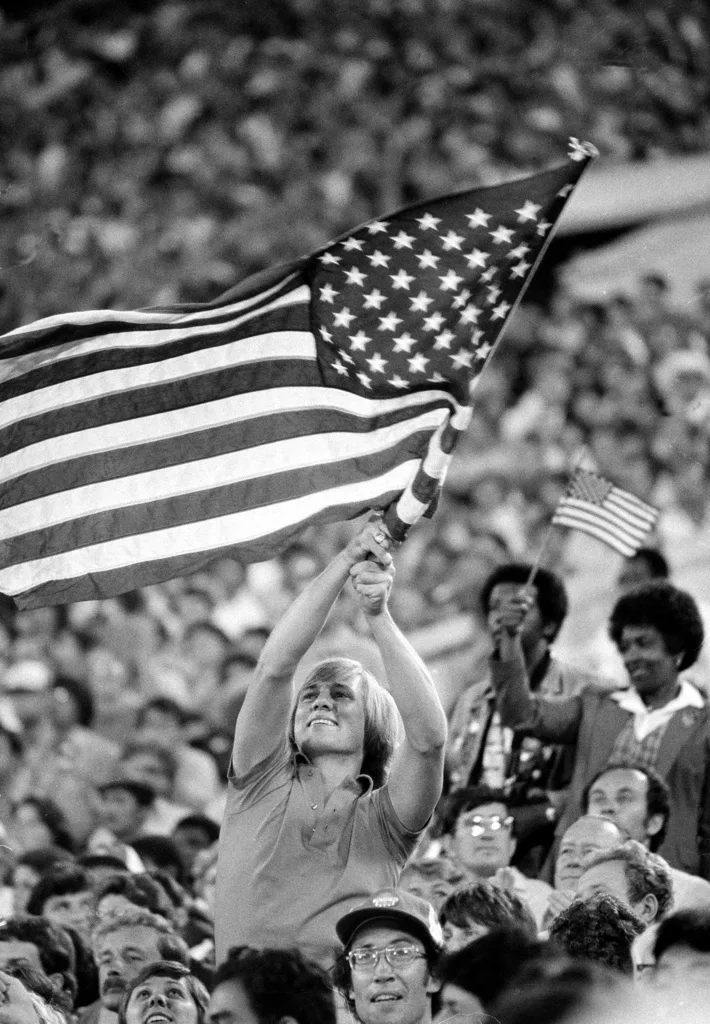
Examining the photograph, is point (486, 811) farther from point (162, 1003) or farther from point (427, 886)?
point (162, 1003)

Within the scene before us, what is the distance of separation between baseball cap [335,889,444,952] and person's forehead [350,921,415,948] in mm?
10

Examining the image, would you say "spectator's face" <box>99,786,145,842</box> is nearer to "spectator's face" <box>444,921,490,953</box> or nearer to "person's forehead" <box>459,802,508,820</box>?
"person's forehead" <box>459,802,508,820</box>

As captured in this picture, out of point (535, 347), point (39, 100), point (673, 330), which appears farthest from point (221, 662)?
point (39, 100)

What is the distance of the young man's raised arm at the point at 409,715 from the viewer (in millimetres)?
4195

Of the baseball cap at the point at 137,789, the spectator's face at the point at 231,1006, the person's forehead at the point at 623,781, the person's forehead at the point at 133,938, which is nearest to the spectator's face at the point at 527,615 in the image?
the person's forehead at the point at 623,781

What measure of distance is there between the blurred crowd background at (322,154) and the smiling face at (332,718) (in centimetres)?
610

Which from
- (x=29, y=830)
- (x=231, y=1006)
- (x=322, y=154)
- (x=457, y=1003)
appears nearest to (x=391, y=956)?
(x=457, y=1003)

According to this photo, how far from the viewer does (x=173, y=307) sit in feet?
17.6

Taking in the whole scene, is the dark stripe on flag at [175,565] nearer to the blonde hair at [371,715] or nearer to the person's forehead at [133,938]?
the blonde hair at [371,715]

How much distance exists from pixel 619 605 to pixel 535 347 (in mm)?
6939

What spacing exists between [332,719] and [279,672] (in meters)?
0.20

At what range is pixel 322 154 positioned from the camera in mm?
15992

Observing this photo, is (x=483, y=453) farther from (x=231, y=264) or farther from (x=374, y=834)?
(x=374, y=834)

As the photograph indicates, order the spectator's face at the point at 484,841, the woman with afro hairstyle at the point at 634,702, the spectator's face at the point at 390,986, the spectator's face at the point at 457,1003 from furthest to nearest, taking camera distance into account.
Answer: the woman with afro hairstyle at the point at 634,702, the spectator's face at the point at 484,841, the spectator's face at the point at 390,986, the spectator's face at the point at 457,1003
